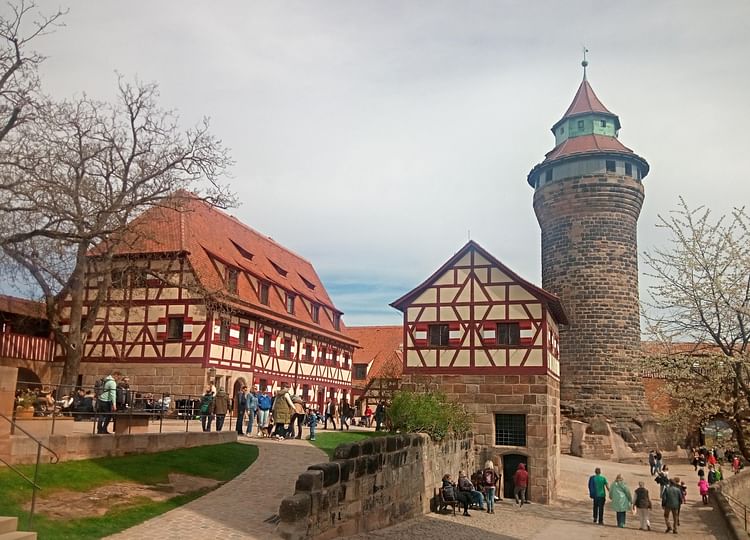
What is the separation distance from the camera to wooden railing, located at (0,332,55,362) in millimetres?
26328

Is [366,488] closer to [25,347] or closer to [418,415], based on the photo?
[418,415]

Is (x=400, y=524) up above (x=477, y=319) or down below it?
below

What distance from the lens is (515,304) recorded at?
2628cm

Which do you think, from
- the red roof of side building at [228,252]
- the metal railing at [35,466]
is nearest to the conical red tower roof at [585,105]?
the red roof of side building at [228,252]

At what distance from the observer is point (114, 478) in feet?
39.8

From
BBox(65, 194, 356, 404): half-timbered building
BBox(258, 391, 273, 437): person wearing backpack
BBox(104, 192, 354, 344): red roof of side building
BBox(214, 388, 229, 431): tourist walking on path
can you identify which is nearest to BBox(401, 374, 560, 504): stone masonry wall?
BBox(258, 391, 273, 437): person wearing backpack

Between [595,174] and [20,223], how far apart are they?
29.0 m

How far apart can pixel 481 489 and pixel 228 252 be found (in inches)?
659

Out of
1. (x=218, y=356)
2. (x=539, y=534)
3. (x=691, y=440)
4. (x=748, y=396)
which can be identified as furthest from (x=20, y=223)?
(x=691, y=440)

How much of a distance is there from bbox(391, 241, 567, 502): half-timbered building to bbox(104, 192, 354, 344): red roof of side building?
25.1ft

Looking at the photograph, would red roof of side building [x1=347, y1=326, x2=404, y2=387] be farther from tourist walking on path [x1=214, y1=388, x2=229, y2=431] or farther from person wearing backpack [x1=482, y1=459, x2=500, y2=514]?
tourist walking on path [x1=214, y1=388, x2=229, y2=431]

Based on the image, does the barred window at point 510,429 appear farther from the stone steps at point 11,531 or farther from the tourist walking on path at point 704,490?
the stone steps at point 11,531

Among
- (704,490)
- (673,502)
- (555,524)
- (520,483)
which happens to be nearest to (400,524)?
(555,524)

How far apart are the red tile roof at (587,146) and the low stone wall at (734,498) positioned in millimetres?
17493
